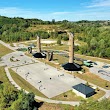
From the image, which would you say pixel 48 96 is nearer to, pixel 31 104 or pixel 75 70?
pixel 31 104

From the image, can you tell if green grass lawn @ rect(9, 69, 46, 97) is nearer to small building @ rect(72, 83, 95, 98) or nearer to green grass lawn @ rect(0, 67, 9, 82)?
green grass lawn @ rect(0, 67, 9, 82)

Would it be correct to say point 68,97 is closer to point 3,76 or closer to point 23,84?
point 23,84

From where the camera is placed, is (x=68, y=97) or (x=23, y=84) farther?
(x=23, y=84)

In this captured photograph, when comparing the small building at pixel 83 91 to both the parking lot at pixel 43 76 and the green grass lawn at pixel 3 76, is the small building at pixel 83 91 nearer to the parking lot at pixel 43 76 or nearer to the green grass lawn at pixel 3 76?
the parking lot at pixel 43 76

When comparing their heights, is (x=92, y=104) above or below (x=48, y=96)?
above

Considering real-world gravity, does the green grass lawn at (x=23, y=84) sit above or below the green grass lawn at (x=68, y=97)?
above

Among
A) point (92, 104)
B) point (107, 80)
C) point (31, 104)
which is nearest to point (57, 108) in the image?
point (31, 104)

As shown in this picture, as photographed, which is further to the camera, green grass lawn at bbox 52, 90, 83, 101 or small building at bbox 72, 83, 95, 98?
small building at bbox 72, 83, 95, 98

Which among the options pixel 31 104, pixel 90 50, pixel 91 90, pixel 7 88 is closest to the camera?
pixel 31 104

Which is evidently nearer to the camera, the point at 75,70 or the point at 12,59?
the point at 75,70

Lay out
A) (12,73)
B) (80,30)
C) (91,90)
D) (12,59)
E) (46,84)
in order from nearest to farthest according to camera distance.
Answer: (91,90) → (46,84) → (12,73) → (12,59) → (80,30)

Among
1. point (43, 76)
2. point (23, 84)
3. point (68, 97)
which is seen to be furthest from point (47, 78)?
point (68, 97)
